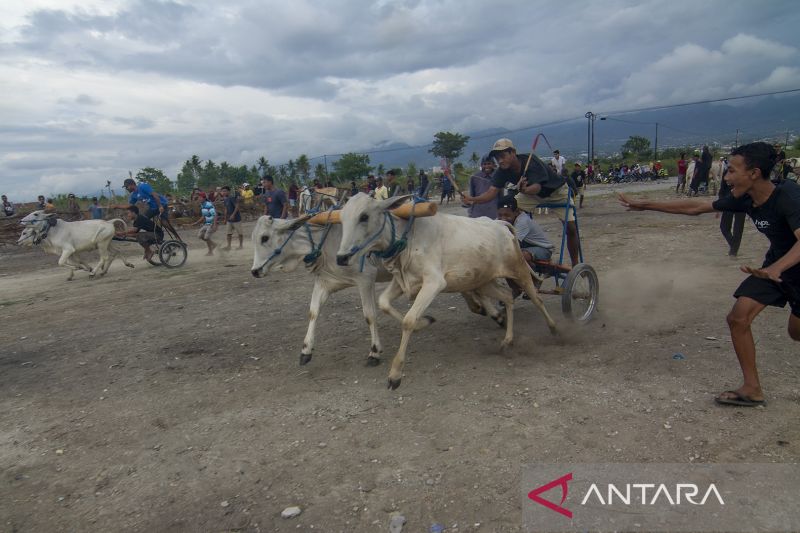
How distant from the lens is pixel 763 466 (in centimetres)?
312

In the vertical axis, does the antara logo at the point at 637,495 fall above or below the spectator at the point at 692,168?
above

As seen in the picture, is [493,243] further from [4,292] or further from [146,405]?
[4,292]

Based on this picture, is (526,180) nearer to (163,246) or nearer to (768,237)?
(768,237)

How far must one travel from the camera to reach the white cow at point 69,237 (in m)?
11.9

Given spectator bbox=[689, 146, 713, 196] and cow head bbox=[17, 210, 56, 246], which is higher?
cow head bbox=[17, 210, 56, 246]

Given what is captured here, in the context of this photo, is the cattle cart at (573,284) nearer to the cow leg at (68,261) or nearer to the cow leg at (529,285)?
the cow leg at (529,285)

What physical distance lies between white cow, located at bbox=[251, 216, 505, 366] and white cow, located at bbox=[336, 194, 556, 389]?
1.58 feet

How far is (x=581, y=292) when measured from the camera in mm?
6246

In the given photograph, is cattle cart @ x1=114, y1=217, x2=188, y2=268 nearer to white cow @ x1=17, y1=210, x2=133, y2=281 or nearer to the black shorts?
white cow @ x1=17, y1=210, x2=133, y2=281

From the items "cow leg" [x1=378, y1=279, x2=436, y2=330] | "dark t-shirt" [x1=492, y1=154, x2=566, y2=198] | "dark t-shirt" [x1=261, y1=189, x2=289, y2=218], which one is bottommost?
"cow leg" [x1=378, y1=279, x2=436, y2=330]

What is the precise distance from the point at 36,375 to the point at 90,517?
3.40 meters

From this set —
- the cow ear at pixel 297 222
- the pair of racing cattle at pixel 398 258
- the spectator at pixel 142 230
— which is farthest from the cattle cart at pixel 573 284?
the spectator at pixel 142 230

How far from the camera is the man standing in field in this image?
350 centimetres

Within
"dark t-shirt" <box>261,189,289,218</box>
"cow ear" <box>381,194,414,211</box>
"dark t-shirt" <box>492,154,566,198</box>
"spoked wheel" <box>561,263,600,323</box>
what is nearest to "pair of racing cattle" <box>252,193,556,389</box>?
"cow ear" <box>381,194,414,211</box>
